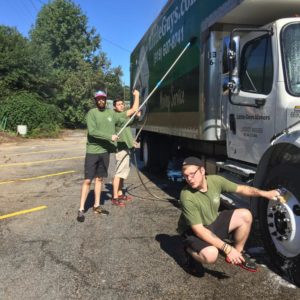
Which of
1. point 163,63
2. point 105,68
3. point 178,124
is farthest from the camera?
point 105,68

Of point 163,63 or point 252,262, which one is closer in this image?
point 252,262

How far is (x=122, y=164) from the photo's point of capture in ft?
26.0

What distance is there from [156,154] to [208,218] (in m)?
7.11

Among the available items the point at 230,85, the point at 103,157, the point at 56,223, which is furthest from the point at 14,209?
the point at 230,85

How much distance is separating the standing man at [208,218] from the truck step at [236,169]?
83 centimetres

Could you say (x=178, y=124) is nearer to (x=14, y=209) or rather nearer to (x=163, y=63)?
(x=163, y=63)

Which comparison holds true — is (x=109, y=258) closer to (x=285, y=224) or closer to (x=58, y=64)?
(x=285, y=224)

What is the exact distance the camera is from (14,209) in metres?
7.75

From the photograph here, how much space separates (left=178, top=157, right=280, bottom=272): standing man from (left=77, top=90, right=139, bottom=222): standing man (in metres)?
2.63

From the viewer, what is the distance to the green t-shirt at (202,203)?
4.27 metres

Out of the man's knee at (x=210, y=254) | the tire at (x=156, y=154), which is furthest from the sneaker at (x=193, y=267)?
the tire at (x=156, y=154)

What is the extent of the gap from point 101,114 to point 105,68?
45.1 metres

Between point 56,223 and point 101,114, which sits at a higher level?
point 101,114

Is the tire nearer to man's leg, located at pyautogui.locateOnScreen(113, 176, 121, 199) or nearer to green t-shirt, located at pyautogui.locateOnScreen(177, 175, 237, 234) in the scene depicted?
man's leg, located at pyautogui.locateOnScreen(113, 176, 121, 199)
